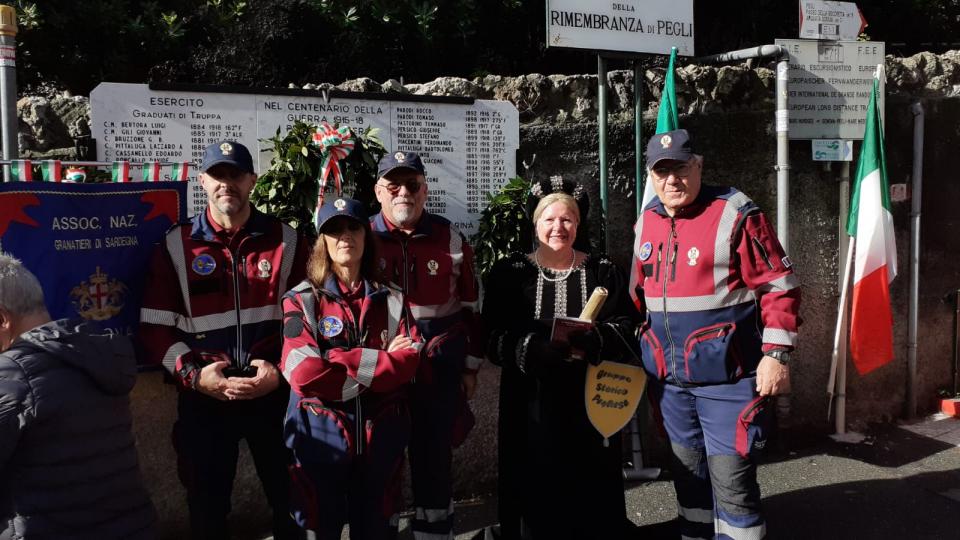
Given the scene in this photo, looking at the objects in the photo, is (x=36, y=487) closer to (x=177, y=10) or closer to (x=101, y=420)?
(x=101, y=420)

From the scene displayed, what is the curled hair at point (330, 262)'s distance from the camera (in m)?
3.06

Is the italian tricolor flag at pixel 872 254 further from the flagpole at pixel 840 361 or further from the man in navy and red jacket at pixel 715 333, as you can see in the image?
the man in navy and red jacket at pixel 715 333

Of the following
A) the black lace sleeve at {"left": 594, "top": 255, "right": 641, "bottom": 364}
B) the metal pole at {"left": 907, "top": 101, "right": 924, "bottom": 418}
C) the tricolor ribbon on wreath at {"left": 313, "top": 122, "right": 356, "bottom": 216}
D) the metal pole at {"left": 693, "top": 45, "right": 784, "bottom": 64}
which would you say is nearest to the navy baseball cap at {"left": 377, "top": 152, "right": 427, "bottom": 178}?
the tricolor ribbon on wreath at {"left": 313, "top": 122, "right": 356, "bottom": 216}

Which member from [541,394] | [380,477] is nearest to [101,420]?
[380,477]

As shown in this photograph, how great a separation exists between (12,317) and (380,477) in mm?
1448

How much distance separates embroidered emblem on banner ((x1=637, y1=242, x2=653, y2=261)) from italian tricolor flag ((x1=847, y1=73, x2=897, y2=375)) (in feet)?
8.30

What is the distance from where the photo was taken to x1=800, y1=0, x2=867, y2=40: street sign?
5352mm

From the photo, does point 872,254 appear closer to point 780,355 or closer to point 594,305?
point 780,355

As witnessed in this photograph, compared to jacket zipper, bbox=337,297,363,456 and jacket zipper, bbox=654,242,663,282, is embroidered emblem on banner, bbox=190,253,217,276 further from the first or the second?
jacket zipper, bbox=654,242,663,282

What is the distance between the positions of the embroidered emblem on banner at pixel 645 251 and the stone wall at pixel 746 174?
146 centimetres

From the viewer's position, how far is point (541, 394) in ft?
11.5

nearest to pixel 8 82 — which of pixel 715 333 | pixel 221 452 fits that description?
pixel 221 452

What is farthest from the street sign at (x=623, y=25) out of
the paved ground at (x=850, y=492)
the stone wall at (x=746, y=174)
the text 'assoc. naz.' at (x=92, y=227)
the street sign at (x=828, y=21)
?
the paved ground at (x=850, y=492)

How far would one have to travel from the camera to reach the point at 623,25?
4.75 metres
